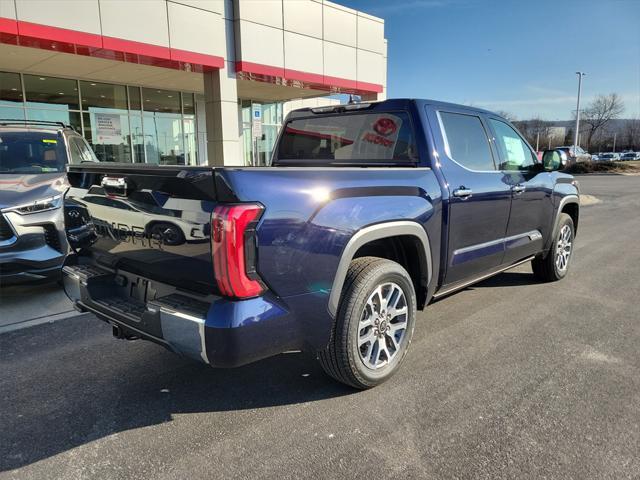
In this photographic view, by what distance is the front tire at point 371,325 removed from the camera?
2988mm

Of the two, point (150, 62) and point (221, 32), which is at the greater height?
point (221, 32)

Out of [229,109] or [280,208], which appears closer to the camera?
[280,208]

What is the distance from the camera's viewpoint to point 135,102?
54.1 ft

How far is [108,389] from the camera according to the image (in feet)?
11.0

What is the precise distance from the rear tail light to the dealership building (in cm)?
1015

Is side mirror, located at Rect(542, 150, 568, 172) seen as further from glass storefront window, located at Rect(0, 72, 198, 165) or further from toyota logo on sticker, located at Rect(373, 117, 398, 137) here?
glass storefront window, located at Rect(0, 72, 198, 165)

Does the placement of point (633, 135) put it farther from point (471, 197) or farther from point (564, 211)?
point (471, 197)

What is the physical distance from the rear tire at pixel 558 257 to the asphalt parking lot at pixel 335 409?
1224 millimetres

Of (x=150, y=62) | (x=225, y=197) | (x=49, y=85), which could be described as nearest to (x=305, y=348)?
(x=225, y=197)

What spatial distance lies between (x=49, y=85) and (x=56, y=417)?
46.9ft

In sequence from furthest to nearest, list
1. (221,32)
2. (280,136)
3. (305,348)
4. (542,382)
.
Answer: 1. (221,32)
2. (280,136)
3. (542,382)
4. (305,348)

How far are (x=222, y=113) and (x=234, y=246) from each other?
12.2 meters

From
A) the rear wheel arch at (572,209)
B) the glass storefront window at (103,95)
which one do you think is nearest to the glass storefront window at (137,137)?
the glass storefront window at (103,95)

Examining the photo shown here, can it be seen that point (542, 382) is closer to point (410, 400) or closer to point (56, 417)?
point (410, 400)
